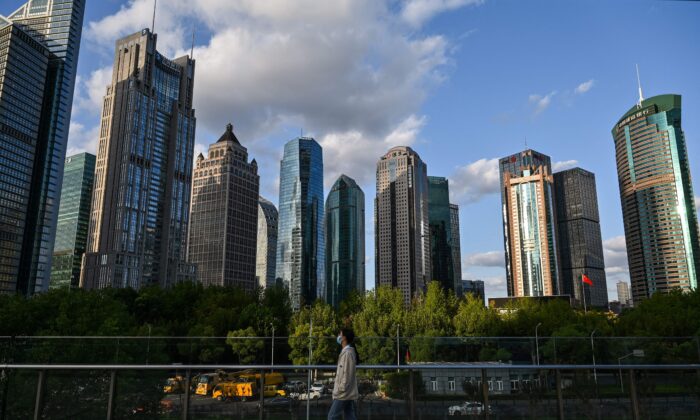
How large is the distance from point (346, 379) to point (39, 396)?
482 cm

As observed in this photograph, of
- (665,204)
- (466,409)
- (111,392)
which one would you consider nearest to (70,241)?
(111,392)

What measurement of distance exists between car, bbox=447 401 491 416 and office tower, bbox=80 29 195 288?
5868 inches

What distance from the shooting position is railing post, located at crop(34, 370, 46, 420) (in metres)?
7.52

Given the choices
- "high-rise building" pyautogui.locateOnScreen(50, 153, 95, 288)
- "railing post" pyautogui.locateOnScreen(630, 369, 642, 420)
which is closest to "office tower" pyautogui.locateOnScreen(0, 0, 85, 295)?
"high-rise building" pyautogui.locateOnScreen(50, 153, 95, 288)

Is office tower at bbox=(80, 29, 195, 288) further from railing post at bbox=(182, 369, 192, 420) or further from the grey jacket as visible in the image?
the grey jacket

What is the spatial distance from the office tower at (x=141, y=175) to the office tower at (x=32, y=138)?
12.6m

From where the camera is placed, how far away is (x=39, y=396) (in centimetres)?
752

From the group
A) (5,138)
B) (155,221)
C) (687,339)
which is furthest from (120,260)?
(687,339)

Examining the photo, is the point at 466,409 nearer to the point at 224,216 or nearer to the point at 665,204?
the point at 224,216

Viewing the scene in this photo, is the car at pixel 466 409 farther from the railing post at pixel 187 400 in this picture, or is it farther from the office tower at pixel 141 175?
the office tower at pixel 141 175

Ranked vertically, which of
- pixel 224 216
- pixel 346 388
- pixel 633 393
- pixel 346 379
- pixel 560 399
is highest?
pixel 224 216

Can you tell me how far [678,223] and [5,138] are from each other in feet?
747

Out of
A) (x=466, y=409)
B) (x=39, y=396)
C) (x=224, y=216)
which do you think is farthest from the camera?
(x=224, y=216)

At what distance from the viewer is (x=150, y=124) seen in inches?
6299
